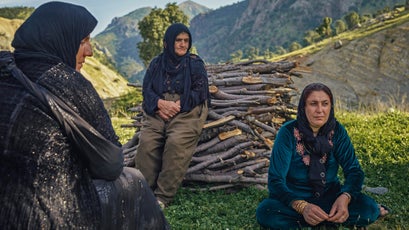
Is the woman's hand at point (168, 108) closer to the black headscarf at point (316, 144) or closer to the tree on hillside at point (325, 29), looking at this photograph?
the black headscarf at point (316, 144)

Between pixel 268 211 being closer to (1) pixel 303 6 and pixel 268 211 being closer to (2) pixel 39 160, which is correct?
(2) pixel 39 160

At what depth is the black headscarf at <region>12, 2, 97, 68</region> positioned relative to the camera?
251 cm

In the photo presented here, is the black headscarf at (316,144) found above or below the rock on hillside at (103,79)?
above

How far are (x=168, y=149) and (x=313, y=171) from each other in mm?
1808

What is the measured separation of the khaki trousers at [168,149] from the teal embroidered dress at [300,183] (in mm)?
1313

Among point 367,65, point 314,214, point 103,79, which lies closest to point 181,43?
point 314,214

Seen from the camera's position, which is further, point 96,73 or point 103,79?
point 103,79

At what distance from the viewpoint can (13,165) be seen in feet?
7.67

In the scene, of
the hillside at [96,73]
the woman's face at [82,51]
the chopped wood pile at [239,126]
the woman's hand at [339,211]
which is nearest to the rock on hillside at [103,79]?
the hillside at [96,73]

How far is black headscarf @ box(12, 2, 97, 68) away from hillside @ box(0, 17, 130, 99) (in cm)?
7067

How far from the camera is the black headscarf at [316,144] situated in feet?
13.1

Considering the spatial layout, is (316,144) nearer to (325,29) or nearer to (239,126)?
(239,126)

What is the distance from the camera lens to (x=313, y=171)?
4.00m

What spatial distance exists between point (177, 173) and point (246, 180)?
96 cm
